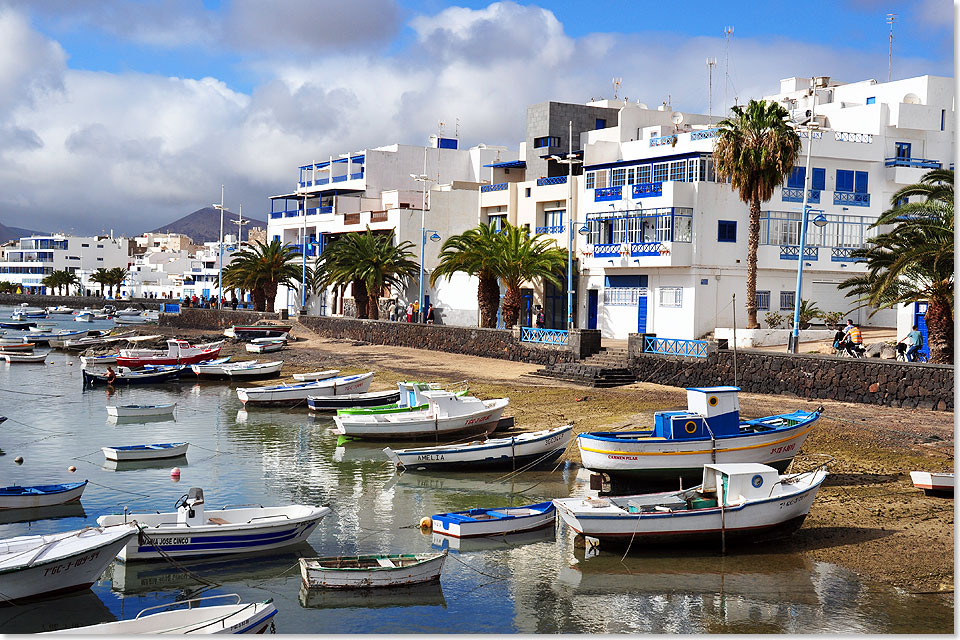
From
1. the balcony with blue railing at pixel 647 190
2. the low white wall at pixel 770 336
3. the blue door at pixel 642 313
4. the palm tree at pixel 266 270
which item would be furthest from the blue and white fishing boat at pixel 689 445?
the palm tree at pixel 266 270

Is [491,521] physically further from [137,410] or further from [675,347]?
[137,410]

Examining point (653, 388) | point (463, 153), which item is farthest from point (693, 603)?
point (463, 153)

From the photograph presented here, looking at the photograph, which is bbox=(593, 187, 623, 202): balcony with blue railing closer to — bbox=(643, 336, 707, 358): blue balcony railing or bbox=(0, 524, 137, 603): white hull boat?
bbox=(643, 336, 707, 358): blue balcony railing

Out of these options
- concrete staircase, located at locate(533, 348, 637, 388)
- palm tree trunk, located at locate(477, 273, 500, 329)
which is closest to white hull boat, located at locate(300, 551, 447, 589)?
concrete staircase, located at locate(533, 348, 637, 388)

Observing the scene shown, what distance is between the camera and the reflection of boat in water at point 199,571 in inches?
648

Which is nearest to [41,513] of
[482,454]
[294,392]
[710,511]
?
[482,454]

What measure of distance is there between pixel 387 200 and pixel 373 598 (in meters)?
60.5

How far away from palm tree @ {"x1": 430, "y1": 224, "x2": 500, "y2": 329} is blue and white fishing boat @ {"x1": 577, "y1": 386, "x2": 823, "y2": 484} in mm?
29927

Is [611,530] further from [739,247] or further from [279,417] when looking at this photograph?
[739,247]

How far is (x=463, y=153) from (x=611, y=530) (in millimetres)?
67478

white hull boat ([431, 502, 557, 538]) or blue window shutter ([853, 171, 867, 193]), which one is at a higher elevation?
blue window shutter ([853, 171, 867, 193])

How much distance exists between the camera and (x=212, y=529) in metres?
17.3

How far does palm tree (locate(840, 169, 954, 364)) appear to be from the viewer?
28750 mm

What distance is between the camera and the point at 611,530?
58.7 feet
